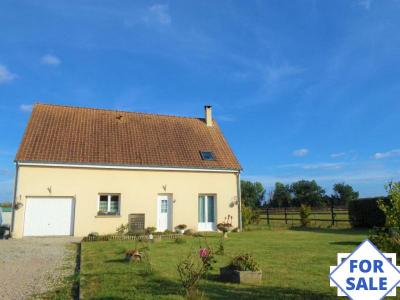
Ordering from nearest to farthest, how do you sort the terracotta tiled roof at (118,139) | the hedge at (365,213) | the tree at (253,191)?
the terracotta tiled roof at (118,139) → the hedge at (365,213) → the tree at (253,191)

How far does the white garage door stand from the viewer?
18.1 m

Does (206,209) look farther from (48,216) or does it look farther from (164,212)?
(48,216)

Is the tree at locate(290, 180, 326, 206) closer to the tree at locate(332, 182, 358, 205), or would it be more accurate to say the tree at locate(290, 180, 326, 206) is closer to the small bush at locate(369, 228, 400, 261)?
the tree at locate(332, 182, 358, 205)

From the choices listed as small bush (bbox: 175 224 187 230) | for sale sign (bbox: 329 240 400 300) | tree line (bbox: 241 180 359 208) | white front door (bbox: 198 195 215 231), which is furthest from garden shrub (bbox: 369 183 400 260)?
tree line (bbox: 241 180 359 208)

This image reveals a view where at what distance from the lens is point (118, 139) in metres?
21.5

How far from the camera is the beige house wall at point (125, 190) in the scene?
60.2 ft

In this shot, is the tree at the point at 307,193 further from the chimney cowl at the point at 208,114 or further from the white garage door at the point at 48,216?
the white garage door at the point at 48,216

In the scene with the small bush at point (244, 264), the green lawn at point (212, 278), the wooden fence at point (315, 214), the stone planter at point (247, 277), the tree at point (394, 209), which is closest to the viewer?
the tree at point (394, 209)

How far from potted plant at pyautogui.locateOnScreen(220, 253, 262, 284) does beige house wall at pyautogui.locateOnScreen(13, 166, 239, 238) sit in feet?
42.0

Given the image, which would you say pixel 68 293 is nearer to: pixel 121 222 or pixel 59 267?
pixel 59 267

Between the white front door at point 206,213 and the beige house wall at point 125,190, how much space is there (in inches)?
14.2

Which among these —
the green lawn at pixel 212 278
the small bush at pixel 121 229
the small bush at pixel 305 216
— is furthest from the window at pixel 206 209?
the green lawn at pixel 212 278

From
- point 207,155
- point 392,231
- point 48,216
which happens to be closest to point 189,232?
point 207,155

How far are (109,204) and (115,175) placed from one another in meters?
1.60
